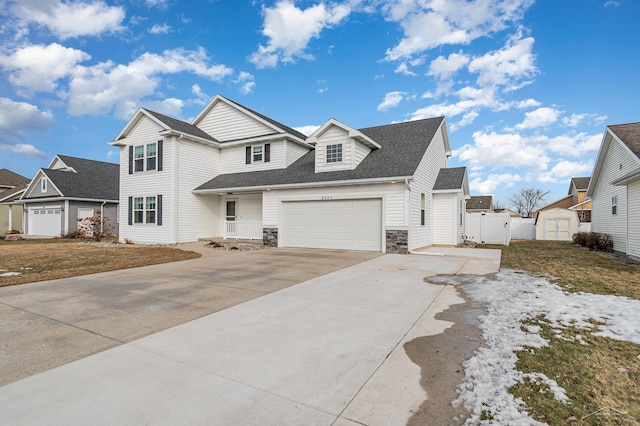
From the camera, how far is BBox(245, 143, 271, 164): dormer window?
61.3 ft

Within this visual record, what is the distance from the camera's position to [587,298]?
614cm

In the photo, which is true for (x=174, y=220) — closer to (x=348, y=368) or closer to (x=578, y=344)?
(x=348, y=368)

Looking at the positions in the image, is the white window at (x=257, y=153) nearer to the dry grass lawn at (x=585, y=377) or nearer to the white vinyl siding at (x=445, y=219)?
the white vinyl siding at (x=445, y=219)

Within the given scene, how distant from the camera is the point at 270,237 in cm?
1630

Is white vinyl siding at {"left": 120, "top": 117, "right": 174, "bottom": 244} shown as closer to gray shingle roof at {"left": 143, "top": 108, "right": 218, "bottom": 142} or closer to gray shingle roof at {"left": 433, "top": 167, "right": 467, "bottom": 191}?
gray shingle roof at {"left": 143, "top": 108, "right": 218, "bottom": 142}

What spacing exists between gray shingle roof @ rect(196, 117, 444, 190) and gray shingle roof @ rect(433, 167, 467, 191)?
9.47 ft

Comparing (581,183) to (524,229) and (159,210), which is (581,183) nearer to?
(524,229)

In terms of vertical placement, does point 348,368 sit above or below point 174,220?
below

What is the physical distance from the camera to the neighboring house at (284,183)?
14.0 meters

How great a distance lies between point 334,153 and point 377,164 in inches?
88.5

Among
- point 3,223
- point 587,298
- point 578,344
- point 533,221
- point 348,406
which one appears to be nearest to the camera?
point 348,406

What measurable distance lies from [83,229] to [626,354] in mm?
28718

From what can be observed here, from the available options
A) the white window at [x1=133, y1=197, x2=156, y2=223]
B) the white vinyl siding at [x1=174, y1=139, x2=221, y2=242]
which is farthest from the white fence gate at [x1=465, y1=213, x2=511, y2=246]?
the white window at [x1=133, y1=197, x2=156, y2=223]

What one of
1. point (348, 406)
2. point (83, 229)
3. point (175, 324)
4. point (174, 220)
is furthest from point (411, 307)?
point (83, 229)
